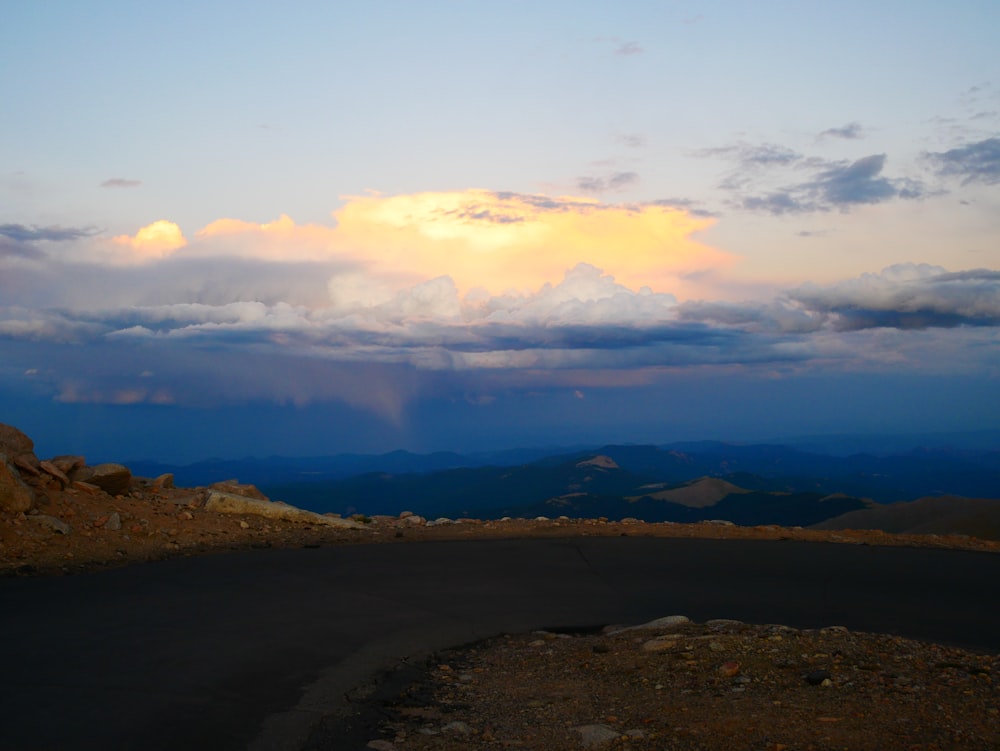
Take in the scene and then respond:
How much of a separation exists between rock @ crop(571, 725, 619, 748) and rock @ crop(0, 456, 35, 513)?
12.6 meters

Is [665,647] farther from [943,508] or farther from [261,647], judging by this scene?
[943,508]

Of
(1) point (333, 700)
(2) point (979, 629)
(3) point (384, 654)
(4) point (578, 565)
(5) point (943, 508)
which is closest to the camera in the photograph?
(1) point (333, 700)

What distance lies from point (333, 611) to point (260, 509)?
8423 mm

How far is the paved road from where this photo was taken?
7066 millimetres

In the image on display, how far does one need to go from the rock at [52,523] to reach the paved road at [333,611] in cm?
244

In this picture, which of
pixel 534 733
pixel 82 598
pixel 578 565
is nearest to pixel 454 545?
pixel 578 565

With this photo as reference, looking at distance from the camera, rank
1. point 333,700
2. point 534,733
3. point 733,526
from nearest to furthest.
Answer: point 534,733
point 333,700
point 733,526

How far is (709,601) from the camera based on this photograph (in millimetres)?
12086

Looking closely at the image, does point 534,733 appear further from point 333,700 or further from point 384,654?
point 384,654

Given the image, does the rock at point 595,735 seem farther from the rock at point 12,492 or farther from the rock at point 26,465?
the rock at point 26,465

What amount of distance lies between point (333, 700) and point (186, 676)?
5.02 ft

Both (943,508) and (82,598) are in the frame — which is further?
(943,508)

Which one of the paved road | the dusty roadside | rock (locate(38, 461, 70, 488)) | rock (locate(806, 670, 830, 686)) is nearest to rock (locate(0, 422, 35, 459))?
rock (locate(38, 461, 70, 488))

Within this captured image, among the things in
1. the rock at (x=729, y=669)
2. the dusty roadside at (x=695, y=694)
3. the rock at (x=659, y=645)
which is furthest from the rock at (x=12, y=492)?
the rock at (x=729, y=669)
